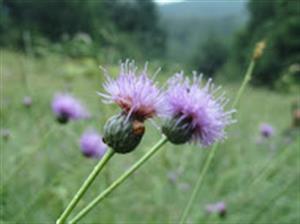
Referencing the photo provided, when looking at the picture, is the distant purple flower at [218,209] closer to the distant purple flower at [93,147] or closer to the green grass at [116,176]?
the green grass at [116,176]

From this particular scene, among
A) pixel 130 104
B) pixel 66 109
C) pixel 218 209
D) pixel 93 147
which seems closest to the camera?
pixel 130 104

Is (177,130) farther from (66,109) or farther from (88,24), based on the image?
(88,24)

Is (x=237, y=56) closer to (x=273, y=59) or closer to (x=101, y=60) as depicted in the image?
(x=273, y=59)

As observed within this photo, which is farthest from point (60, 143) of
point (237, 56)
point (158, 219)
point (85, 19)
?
point (237, 56)

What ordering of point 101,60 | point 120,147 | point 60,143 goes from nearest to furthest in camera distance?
point 120,147 < point 101,60 < point 60,143

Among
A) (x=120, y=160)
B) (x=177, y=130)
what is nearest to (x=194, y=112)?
(x=177, y=130)

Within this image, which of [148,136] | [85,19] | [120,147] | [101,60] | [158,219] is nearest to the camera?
[120,147]

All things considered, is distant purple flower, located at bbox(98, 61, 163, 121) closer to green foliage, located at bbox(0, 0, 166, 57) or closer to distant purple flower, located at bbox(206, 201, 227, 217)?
distant purple flower, located at bbox(206, 201, 227, 217)

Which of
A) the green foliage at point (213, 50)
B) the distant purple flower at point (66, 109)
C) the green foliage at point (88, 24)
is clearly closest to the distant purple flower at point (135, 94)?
the distant purple flower at point (66, 109)
